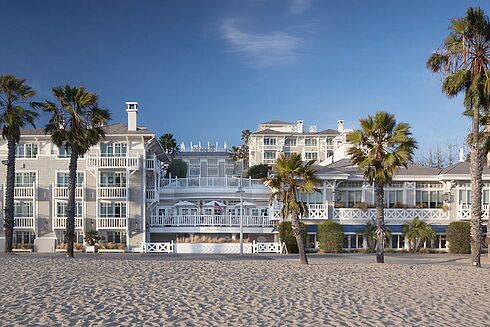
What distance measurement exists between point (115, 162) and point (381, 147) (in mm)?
22623

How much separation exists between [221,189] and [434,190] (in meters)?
16.6

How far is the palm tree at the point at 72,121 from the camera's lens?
3225 centimetres

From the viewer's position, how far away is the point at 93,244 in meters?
42.9

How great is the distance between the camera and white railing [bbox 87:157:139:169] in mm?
44250

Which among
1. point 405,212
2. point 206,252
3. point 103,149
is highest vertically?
point 103,149

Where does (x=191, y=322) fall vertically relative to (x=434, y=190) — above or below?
below

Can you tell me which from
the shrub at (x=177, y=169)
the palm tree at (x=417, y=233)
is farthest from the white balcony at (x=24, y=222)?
the shrub at (x=177, y=169)

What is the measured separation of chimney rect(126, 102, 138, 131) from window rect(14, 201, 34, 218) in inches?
375

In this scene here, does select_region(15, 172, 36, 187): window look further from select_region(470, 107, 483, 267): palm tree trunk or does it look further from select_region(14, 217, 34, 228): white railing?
select_region(470, 107, 483, 267): palm tree trunk

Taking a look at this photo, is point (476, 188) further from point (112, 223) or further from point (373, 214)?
point (112, 223)

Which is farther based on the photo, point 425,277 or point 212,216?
point 212,216

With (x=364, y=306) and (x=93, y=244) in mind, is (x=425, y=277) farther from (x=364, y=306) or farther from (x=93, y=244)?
(x=93, y=244)

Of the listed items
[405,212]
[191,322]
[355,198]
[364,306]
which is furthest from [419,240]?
[191,322]

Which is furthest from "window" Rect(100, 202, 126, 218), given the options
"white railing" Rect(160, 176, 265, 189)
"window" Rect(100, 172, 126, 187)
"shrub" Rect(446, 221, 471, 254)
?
"shrub" Rect(446, 221, 471, 254)
